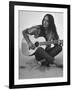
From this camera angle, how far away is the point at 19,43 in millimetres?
1943

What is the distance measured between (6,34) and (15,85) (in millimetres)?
381

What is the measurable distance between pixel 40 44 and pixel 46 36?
0.26 ft

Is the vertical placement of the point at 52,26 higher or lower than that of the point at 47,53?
higher

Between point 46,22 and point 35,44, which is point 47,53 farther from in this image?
point 46,22

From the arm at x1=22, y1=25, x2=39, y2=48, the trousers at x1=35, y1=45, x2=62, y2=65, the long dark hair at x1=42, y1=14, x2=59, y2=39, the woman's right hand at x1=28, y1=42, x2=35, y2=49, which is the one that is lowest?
the trousers at x1=35, y1=45, x2=62, y2=65

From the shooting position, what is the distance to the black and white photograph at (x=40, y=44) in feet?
6.37

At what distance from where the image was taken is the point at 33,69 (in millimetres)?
1981

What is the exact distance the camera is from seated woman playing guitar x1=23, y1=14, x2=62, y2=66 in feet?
6.53

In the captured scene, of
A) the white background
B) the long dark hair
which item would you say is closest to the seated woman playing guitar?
the long dark hair

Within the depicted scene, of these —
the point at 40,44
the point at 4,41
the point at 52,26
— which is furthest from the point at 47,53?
the point at 4,41

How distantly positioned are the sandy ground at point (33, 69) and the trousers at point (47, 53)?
0.12 feet

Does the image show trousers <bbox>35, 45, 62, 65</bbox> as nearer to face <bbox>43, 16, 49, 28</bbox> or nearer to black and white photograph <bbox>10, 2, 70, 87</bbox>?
black and white photograph <bbox>10, 2, 70, 87</bbox>

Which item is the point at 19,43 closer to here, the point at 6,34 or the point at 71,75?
the point at 6,34

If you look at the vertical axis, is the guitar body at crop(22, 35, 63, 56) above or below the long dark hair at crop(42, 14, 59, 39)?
below
